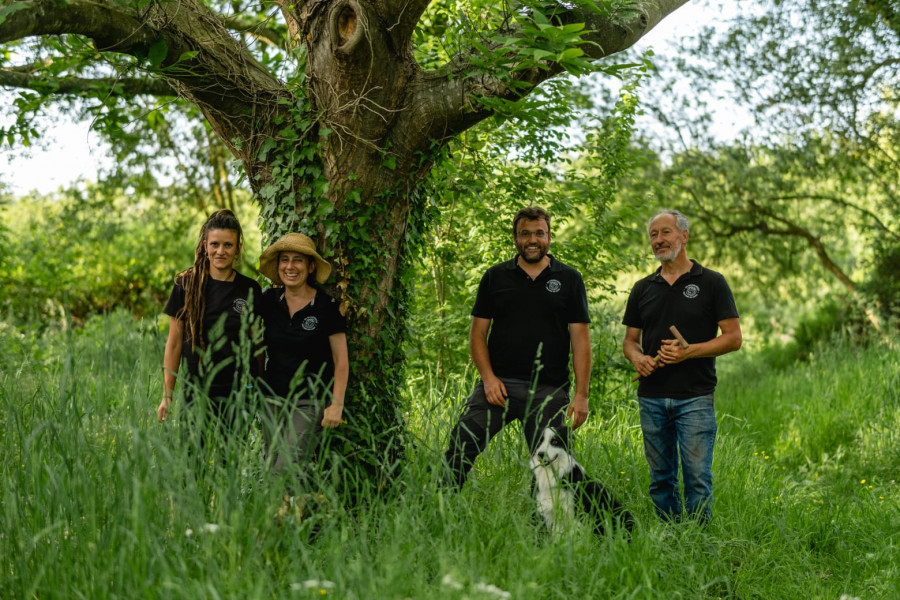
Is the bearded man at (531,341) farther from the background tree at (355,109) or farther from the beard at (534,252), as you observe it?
the background tree at (355,109)

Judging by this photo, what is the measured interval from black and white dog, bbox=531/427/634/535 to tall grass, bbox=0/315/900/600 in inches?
4.0

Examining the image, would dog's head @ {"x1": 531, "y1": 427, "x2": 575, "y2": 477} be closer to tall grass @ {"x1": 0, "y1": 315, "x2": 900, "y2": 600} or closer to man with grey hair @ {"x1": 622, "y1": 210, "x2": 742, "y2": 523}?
tall grass @ {"x1": 0, "y1": 315, "x2": 900, "y2": 600}

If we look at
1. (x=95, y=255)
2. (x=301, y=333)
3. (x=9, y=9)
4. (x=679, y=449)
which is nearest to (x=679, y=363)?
(x=679, y=449)

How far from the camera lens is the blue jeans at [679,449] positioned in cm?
452

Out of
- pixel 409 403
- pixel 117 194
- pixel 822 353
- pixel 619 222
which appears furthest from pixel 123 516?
pixel 117 194

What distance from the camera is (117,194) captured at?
13625mm

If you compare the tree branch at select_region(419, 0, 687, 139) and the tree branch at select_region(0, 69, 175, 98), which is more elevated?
the tree branch at select_region(0, 69, 175, 98)

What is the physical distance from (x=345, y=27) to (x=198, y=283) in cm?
169

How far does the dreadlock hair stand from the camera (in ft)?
14.1

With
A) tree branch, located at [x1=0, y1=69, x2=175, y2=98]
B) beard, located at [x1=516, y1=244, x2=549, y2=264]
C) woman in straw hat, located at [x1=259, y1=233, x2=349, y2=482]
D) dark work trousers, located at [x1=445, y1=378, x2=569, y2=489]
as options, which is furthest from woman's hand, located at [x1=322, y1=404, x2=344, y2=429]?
tree branch, located at [x1=0, y1=69, x2=175, y2=98]

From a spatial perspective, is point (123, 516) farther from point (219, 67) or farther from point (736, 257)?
point (736, 257)

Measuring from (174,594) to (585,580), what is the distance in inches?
67.8

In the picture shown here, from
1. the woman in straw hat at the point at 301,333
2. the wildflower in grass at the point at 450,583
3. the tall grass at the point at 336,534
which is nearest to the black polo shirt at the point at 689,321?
the tall grass at the point at 336,534

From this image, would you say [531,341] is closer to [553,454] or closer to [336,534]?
[553,454]
